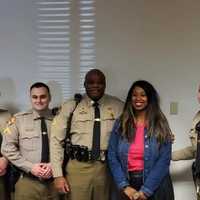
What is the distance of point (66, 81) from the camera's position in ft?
11.3

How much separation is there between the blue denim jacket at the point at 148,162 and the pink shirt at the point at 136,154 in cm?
2

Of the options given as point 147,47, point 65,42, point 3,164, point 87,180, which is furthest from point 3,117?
point 147,47

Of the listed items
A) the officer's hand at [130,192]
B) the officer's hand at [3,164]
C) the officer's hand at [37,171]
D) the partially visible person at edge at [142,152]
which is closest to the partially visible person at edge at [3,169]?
the officer's hand at [3,164]

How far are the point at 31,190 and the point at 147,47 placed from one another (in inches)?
59.6

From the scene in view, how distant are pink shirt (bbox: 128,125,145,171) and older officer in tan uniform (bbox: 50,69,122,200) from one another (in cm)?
24

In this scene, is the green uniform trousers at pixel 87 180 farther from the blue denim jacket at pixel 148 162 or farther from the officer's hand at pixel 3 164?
the officer's hand at pixel 3 164

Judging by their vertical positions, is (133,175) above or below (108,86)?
below

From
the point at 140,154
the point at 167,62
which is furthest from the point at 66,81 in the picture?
the point at 140,154

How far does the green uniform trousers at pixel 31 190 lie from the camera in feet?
9.46

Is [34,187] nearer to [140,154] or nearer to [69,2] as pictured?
[140,154]

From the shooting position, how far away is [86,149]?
283 cm

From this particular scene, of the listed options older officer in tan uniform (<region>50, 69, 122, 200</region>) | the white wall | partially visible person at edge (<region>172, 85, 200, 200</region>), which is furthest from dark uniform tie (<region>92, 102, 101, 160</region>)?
partially visible person at edge (<region>172, 85, 200, 200</region>)

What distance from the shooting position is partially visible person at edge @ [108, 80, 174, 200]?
266 cm

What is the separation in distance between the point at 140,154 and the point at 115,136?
0.22m
